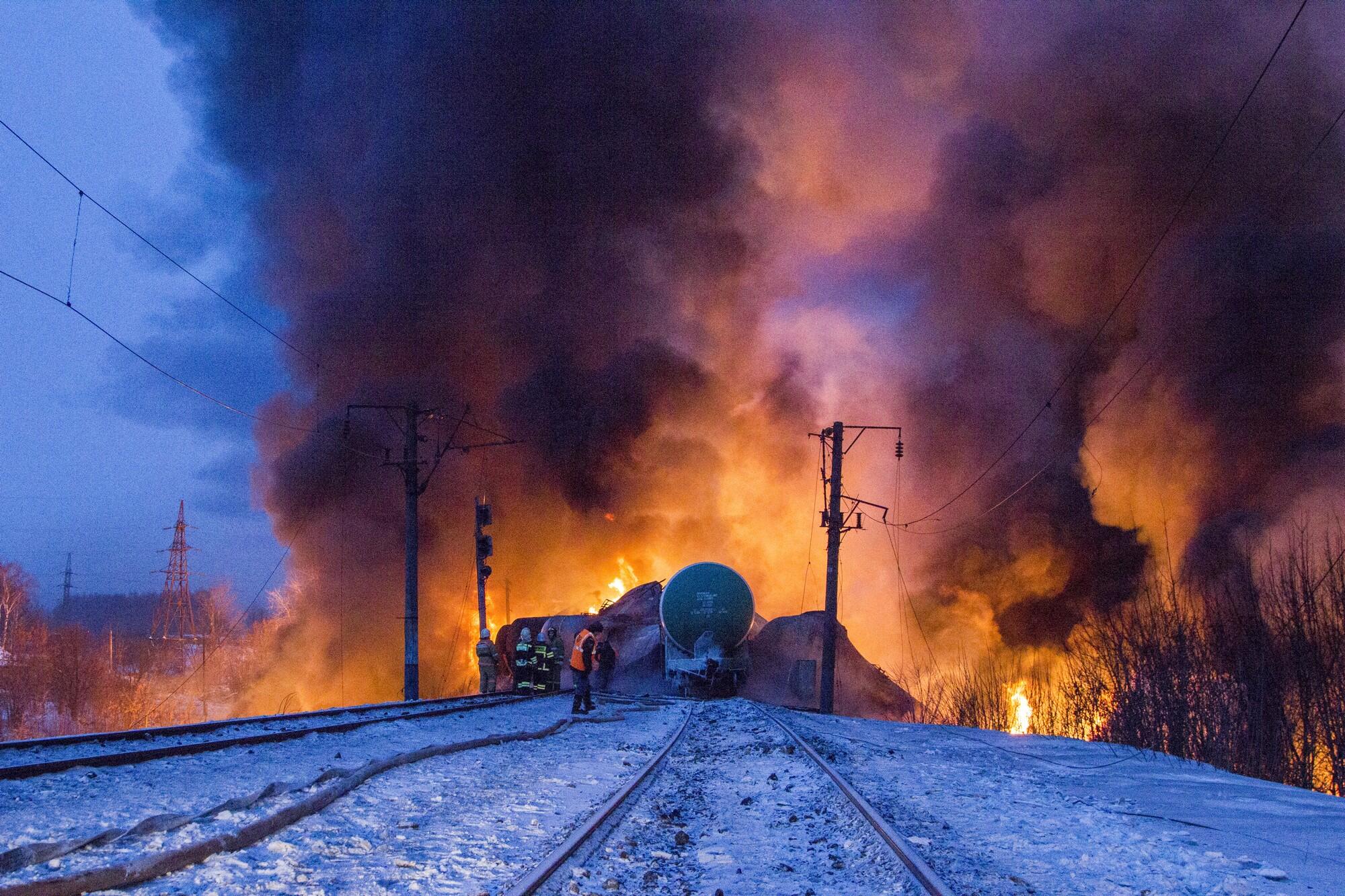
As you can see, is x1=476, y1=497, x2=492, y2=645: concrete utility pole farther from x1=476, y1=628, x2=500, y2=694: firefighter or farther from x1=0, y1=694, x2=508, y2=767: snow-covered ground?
x1=0, y1=694, x2=508, y2=767: snow-covered ground

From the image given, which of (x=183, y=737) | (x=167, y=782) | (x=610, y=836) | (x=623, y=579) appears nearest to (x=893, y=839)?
(x=610, y=836)

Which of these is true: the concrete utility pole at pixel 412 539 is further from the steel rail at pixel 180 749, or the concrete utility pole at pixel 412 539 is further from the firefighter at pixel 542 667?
the steel rail at pixel 180 749

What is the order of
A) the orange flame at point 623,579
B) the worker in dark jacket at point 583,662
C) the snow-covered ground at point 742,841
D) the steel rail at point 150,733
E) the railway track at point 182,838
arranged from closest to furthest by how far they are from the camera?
the railway track at point 182,838 < the snow-covered ground at point 742,841 < the steel rail at point 150,733 < the worker in dark jacket at point 583,662 < the orange flame at point 623,579

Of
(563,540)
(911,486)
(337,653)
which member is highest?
(911,486)

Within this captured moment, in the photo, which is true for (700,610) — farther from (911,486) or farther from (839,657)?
(911,486)

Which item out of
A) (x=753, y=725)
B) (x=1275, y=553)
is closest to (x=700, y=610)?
(x=753, y=725)

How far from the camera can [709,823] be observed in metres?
6.62

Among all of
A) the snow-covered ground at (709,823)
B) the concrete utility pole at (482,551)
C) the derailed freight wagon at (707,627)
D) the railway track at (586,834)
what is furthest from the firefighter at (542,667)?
the railway track at (586,834)

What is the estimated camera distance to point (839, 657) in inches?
1108

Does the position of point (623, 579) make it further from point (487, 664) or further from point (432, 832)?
point (432, 832)

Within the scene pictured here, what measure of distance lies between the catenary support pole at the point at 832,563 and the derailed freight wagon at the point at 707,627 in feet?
8.64

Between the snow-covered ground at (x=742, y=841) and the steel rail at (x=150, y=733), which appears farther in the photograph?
the steel rail at (x=150, y=733)

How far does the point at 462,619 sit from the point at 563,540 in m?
5.37

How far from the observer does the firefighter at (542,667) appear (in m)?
21.7
